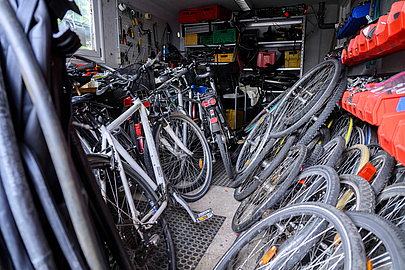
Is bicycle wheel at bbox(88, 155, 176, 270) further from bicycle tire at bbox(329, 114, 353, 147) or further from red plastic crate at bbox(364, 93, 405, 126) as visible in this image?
bicycle tire at bbox(329, 114, 353, 147)

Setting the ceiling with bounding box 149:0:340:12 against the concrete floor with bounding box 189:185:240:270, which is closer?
the concrete floor with bounding box 189:185:240:270

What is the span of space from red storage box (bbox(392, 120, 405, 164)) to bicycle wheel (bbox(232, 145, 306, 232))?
2.52 ft

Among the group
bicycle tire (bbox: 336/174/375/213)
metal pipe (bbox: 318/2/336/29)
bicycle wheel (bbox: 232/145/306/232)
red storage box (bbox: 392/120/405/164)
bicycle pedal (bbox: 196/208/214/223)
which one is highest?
metal pipe (bbox: 318/2/336/29)

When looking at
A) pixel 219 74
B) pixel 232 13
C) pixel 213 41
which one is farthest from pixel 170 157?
pixel 232 13

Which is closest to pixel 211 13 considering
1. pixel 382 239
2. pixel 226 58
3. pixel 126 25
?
pixel 226 58

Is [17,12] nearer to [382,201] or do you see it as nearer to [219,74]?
[382,201]

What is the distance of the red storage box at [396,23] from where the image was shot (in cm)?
95

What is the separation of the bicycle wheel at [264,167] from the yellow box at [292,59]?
3.58 m

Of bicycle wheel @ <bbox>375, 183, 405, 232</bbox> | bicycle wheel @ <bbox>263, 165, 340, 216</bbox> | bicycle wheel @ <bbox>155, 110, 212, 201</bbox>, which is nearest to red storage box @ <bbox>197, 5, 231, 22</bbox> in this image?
bicycle wheel @ <bbox>155, 110, 212, 201</bbox>

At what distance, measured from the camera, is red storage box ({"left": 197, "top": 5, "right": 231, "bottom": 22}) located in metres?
5.35

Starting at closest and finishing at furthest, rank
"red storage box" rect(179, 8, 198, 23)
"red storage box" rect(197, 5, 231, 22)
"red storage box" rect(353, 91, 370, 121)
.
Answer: "red storage box" rect(353, 91, 370, 121) → "red storage box" rect(197, 5, 231, 22) → "red storage box" rect(179, 8, 198, 23)

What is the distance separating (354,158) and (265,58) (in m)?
4.31

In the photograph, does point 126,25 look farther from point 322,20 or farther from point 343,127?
point 322,20

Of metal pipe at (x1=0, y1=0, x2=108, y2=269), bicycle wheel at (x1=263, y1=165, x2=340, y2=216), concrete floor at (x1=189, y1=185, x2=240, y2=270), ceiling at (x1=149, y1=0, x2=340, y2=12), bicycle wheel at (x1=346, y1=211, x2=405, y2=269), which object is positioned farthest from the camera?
ceiling at (x1=149, y1=0, x2=340, y2=12)
